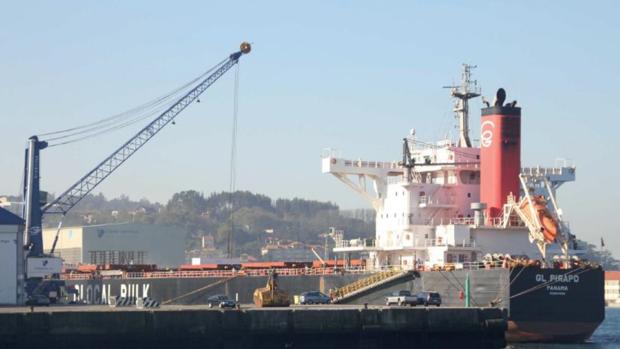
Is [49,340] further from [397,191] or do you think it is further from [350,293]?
[397,191]

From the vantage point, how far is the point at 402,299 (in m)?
57.8

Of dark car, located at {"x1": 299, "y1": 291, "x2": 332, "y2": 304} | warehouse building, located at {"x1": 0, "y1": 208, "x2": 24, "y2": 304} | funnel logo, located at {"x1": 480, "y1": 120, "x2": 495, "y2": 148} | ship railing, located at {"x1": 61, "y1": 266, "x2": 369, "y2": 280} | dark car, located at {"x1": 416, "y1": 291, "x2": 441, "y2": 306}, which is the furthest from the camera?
ship railing, located at {"x1": 61, "y1": 266, "x2": 369, "y2": 280}

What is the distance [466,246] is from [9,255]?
2132 centimetres

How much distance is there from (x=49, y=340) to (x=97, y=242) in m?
78.2

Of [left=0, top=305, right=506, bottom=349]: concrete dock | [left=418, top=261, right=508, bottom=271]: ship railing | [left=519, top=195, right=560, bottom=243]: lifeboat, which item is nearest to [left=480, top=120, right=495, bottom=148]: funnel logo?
[left=519, top=195, right=560, bottom=243]: lifeboat

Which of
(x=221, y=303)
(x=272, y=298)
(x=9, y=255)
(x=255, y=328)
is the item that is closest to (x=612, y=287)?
(x=9, y=255)

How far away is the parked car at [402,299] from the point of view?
57.7m

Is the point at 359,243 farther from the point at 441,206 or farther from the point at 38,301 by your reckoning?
the point at 38,301

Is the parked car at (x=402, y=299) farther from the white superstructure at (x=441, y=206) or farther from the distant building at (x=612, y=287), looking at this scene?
the distant building at (x=612, y=287)

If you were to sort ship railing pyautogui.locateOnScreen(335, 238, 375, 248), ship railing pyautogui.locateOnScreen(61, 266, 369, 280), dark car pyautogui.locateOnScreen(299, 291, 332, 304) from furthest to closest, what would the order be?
ship railing pyautogui.locateOnScreen(335, 238, 375, 248)
ship railing pyautogui.locateOnScreen(61, 266, 369, 280)
dark car pyautogui.locateOnScreen(299, 291, 332, 304)

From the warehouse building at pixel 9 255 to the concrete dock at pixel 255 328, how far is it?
14716 millimetres

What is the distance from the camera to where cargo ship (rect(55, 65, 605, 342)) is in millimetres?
59594

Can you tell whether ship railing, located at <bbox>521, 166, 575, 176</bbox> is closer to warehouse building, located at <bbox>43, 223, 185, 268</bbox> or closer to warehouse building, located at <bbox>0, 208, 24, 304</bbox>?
warehouse building, located at <bbox>0, 208, 24, 304</bbox>

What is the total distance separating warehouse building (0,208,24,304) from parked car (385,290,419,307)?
1743 centimetres
